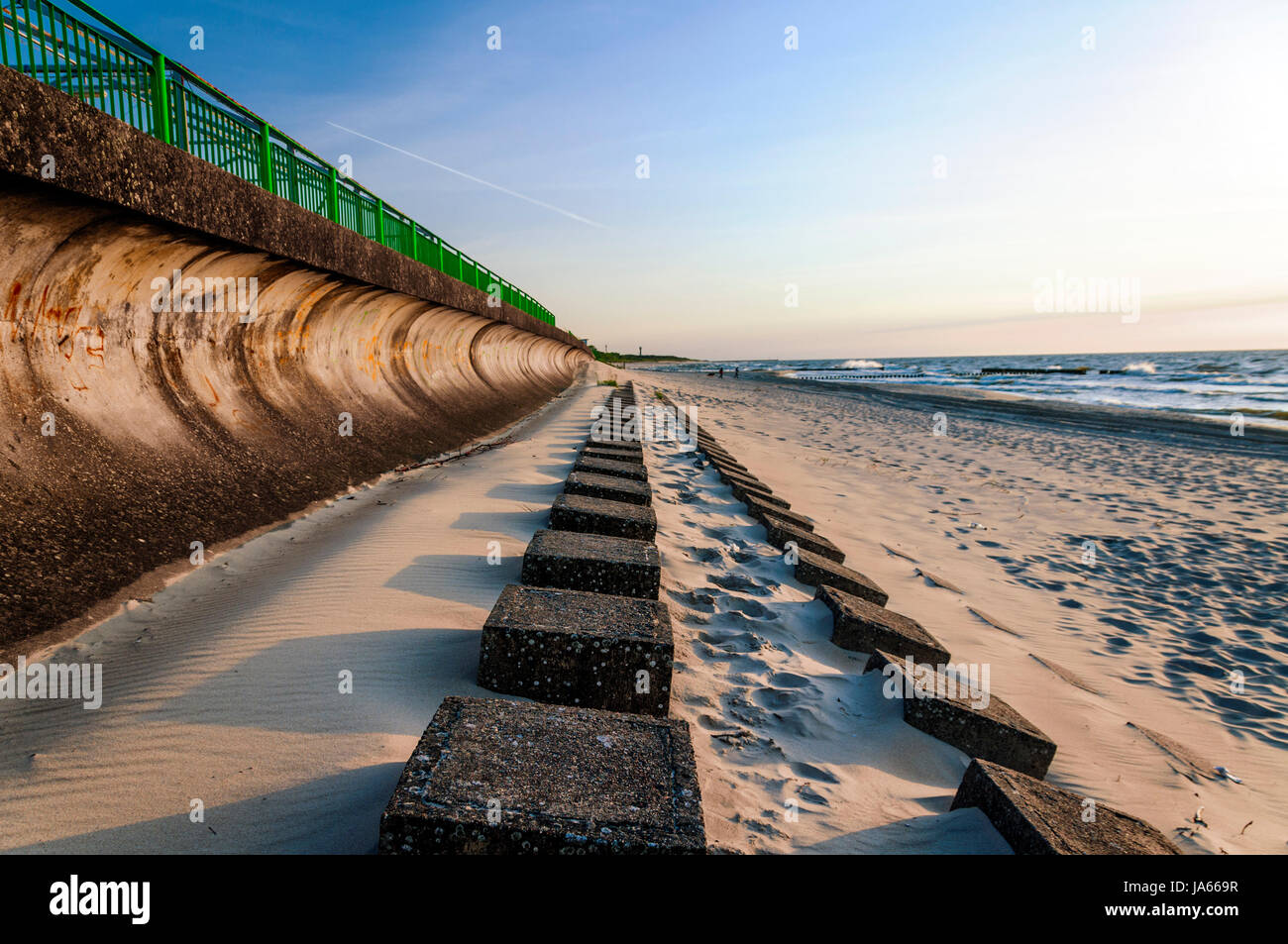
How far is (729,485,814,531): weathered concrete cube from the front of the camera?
6.06m

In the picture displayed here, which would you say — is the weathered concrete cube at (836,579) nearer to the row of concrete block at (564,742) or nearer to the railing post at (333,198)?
the row of concrete block at (564,742)

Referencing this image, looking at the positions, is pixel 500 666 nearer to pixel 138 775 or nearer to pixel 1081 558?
pixel 138 775

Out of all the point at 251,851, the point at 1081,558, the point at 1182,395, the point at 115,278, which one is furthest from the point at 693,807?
the point at 1182,395

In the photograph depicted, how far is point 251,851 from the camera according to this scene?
1.78 meters

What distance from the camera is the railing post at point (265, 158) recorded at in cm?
624

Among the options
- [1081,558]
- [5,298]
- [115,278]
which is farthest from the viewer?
[1081,558]

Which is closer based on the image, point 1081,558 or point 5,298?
point 5,298

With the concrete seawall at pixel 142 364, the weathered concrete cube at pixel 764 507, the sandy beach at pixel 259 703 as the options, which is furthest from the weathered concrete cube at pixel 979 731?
the concrete seawall at pixel 142 364

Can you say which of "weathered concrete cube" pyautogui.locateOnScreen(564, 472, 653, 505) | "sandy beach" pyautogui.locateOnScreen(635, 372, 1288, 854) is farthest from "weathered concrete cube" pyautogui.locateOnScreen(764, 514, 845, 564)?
"weathered concrete cube" pyautogui.locateOnScreen(564, 472, 653, 505)

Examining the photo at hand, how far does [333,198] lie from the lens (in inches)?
304
